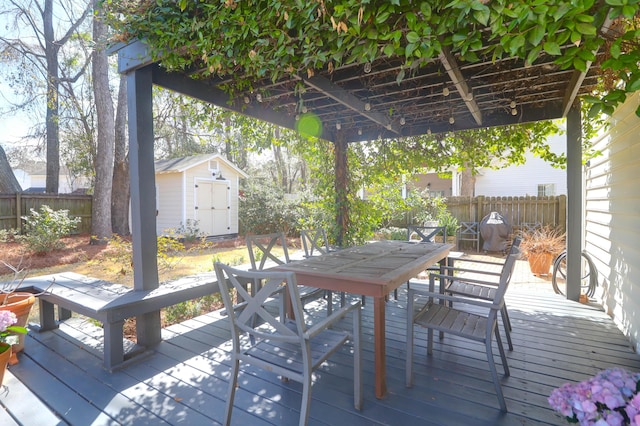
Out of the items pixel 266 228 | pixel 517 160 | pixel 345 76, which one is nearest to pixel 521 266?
pixel 517 160

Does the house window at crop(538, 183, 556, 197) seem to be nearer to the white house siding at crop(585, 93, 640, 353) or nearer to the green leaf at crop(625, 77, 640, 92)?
the white house siding at crop(585, 93, 640, 353)

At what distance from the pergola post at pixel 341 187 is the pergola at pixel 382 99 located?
0.36 meters

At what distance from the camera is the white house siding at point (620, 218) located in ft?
8.59

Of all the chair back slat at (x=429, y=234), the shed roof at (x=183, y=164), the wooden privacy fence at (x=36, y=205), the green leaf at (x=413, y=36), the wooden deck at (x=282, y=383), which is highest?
the shed roof at (x=183, y=164)

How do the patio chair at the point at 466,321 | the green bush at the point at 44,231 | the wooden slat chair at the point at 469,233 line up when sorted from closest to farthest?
1. the patio chair at the point at 466,321
2. the green bush at the point at 44,231
3. the wooden slat chair at the point at 469,233

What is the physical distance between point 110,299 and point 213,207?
28.2 feet

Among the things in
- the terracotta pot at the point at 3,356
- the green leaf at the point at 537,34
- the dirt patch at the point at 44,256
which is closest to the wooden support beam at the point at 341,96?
the green leaf at the point at 537,34

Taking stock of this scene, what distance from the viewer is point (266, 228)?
447 inches

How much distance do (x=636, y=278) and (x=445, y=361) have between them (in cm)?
172

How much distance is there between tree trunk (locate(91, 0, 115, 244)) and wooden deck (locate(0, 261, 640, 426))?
21.7 ft

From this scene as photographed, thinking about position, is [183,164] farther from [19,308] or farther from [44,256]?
[19,308]

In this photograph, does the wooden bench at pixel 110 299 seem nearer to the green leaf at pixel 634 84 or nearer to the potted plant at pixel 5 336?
the potted plant at pixel 5 336

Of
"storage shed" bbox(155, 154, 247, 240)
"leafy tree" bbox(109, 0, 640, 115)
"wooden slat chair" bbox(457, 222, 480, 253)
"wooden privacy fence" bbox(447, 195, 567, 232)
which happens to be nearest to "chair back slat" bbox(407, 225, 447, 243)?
"leafy tree" bbox(109, 0, 640, 115)

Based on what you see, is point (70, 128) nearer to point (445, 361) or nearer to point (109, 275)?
point (109, 275)
